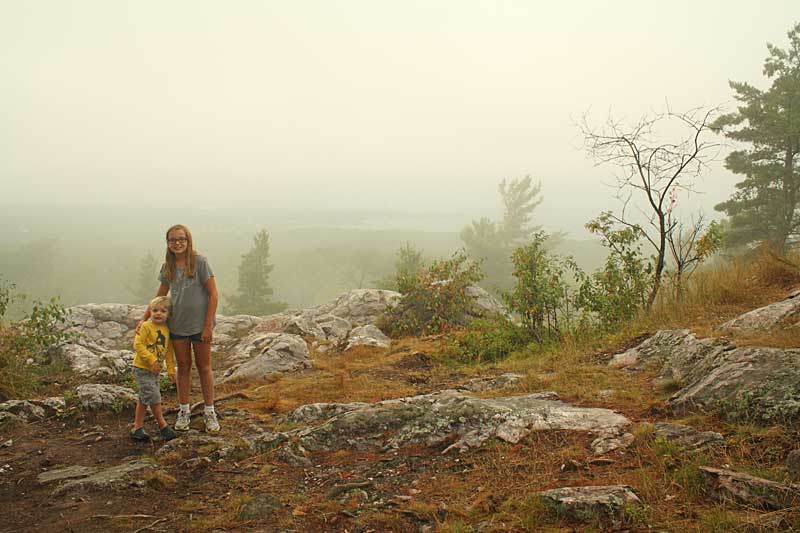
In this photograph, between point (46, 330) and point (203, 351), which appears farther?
point (46, 330)

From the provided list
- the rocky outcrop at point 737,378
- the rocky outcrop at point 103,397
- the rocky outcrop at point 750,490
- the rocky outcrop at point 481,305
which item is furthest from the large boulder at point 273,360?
the rocky outcrop at point 750,490

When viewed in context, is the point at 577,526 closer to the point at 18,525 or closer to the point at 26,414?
the point at 18,525

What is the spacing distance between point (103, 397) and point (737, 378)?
735 centimetres

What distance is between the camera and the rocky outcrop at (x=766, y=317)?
18.9 feet

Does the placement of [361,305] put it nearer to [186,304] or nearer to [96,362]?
[96,362]

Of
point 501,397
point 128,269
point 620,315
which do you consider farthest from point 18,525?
point 128,269

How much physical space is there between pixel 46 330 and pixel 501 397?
7.99 meters

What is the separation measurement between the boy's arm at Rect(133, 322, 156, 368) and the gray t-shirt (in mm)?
242

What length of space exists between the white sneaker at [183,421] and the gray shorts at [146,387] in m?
0.41

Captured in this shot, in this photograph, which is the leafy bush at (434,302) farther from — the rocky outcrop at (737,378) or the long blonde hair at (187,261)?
the long blonde hair at (187,261)

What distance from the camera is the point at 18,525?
3.61 m

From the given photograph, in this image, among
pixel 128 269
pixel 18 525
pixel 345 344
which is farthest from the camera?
pixel 128 269

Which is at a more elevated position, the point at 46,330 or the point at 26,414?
the point at 46,330

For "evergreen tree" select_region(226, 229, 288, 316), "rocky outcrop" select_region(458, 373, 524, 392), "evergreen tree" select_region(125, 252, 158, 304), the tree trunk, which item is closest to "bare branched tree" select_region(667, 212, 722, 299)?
the tree trunk
